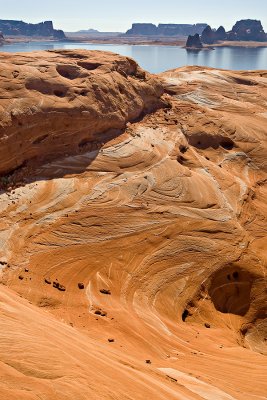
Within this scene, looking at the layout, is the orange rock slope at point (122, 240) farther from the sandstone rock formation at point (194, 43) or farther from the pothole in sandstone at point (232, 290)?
the sandstone rock formation at point (194, 43)

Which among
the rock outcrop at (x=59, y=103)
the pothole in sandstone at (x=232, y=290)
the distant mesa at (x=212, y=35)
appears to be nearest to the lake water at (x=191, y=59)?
the distant mesa at (x=212, y=35)

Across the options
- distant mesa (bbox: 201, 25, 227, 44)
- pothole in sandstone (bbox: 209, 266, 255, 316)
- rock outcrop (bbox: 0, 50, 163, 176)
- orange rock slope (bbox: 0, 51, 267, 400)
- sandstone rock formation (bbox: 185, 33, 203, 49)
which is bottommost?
pothole in sandstone (bbox: 209, 266, 255, 316)

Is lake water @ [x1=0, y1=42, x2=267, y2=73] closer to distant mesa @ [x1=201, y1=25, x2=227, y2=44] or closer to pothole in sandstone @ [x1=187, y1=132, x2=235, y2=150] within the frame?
distant mesa @ [x1=201, y1=25, x2=227, y2=44]

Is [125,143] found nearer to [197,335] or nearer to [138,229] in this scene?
[138,229]

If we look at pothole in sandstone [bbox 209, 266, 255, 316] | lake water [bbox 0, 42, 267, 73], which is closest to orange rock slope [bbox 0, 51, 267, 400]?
pothole in sandstone [bbox 209, 266, 255, 316]

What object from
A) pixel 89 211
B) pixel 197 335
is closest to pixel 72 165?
pixel 89 211

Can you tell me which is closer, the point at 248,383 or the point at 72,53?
the point at 248,383

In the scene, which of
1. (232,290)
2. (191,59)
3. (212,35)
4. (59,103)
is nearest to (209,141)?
(59,103)
